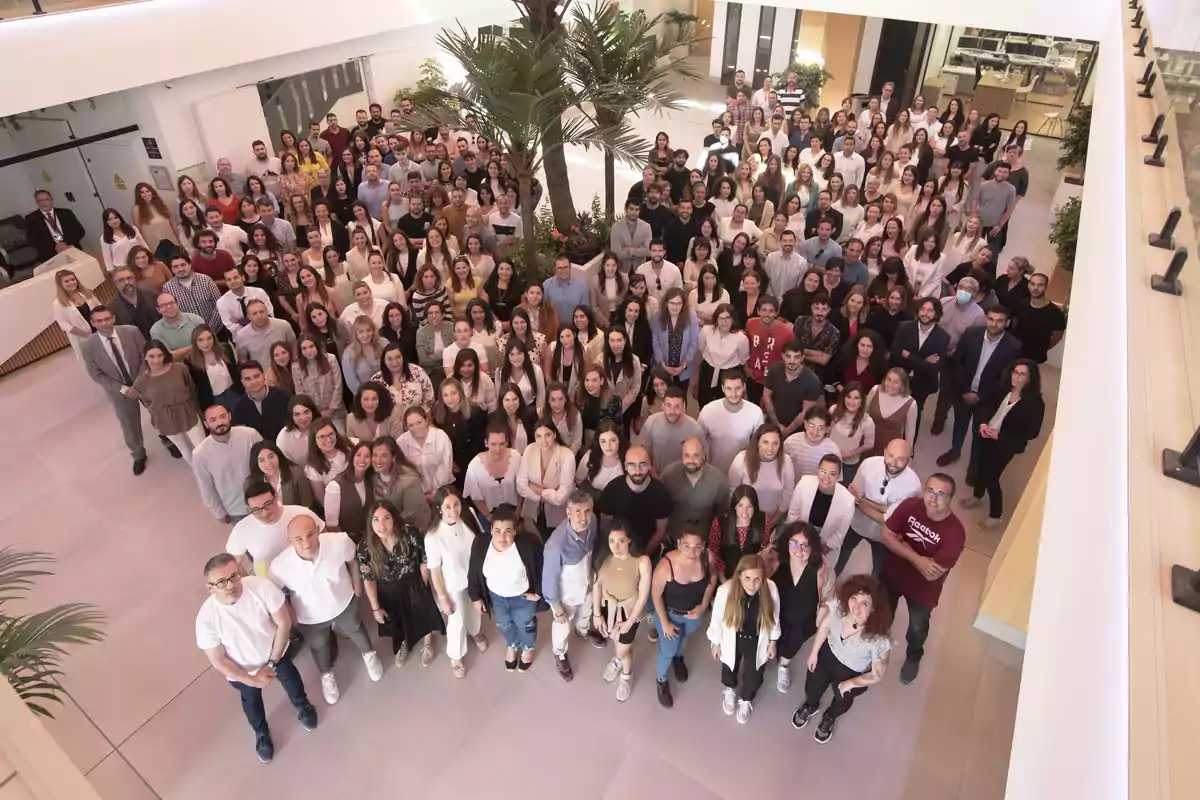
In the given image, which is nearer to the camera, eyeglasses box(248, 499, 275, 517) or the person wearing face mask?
the person wearing face mask

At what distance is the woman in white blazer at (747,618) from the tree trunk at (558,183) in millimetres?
5576

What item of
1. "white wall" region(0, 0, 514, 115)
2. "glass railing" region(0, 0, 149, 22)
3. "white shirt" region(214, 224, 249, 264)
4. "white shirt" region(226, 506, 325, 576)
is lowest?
"white shirt" region(226, 506, 325, 576)

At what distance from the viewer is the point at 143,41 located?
28.3ft

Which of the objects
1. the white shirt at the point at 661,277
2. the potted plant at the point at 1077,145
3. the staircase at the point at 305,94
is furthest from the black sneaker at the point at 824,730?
the staircase at the point at 305,94

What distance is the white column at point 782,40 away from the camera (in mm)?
16781

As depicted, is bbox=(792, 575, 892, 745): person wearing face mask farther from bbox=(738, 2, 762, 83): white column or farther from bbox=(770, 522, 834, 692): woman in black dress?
bbox=(738, 2, 762, 83): white column

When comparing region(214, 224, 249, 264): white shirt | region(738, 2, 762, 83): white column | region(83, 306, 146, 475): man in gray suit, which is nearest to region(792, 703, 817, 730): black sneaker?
region(83, 306, 146, 475): man in gray suit

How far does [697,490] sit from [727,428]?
0.62m

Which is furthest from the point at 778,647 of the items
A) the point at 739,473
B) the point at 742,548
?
the point at 739,473

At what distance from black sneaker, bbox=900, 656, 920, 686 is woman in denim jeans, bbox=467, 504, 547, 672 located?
2400mm

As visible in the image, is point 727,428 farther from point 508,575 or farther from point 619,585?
point 508,575

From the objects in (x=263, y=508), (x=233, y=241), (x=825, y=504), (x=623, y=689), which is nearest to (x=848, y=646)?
(x=825, y=504)

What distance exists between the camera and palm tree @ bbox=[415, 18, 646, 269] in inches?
264

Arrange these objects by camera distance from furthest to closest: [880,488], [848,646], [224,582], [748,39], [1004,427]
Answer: [748,39], [1004,427], [880,488], [848,646], [224,582]
